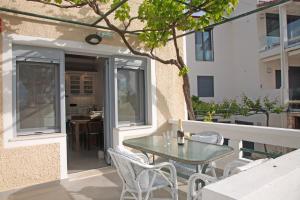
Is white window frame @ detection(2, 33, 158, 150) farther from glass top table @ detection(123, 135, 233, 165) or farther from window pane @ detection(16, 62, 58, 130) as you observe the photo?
glass top table @ detection(123, 135, 233, 165)

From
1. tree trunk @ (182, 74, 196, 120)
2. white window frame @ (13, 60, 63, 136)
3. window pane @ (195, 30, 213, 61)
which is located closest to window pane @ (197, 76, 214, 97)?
window pane @ (195, 30, 213, 61)

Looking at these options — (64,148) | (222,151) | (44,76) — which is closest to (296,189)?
(222,151)

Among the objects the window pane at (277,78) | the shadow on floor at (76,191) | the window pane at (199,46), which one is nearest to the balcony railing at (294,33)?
the window pane at (277,78)

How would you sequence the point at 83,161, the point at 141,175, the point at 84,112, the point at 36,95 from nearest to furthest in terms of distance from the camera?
the point at 141,175
the point at 36,95
the point at 83,161
the point at 84,112

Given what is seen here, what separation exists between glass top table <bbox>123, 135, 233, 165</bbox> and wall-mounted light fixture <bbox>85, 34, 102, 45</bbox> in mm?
2235

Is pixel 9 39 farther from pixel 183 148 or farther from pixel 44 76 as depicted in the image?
pixel 183 148

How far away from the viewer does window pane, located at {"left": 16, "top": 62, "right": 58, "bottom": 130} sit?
4.29 meters

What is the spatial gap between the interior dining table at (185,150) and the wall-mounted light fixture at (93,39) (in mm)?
2235

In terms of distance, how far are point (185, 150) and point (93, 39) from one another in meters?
2.98

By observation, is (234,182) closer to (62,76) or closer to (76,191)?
(76,191)

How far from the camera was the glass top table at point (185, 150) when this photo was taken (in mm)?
2804

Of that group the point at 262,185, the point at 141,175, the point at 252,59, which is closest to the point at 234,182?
the point at 262,185

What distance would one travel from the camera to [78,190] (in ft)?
13.6

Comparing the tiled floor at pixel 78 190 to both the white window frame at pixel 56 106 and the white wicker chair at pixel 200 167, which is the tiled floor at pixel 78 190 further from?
the white window frame at pixel 56 106
